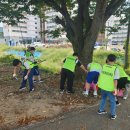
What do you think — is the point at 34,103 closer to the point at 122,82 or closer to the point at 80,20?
the point at 122,82

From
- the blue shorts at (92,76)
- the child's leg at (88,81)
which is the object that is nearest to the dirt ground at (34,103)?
the child's leg at (88,81)

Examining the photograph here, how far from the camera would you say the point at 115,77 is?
21.2 feet

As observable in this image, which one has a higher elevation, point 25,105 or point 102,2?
point 102,2

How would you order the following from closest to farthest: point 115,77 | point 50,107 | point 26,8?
point 115,77 → point 50,107 → point 26,8

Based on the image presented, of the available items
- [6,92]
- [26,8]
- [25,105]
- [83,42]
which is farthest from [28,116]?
[26,8]

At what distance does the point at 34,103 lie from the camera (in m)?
8.00

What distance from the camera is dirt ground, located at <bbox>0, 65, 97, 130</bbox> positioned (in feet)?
22.0

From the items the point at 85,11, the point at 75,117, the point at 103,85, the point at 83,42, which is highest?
the point at 85,11

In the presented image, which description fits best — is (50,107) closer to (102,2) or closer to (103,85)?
(103,85)

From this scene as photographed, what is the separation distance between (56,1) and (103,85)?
18.5ft

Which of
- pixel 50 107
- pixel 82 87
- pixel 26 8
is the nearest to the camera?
pixel 50 107

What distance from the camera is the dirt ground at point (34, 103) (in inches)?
265

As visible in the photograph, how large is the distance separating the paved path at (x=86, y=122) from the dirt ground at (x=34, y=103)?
373 millimetres

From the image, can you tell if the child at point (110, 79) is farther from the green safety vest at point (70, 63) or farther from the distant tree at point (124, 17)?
the distant tree at point (124, 17)
